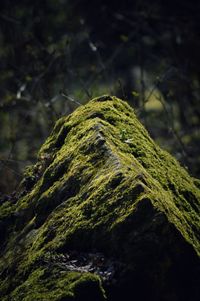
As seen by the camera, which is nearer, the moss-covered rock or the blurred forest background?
the moss-covered rock

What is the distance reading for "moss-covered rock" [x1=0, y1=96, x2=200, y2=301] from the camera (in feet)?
13.7

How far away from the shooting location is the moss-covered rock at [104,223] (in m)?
4.18

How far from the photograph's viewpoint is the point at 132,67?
19141mm

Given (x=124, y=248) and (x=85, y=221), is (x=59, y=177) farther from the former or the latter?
(x=124, y=248)

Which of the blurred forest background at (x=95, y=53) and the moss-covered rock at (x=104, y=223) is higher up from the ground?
the blurred forest background at (x=95, y=53)

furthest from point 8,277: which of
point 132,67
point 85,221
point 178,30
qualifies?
point 132,67

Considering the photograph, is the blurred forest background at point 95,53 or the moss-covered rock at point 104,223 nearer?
the moss-covered rock at point 104,223

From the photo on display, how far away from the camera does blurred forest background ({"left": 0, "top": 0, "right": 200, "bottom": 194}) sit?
39.2 ft

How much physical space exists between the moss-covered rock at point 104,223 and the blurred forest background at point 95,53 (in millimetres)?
5332

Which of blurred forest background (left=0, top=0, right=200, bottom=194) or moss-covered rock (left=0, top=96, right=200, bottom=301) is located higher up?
blurred forest background (left=0, top=0, right=200, bottom=194)

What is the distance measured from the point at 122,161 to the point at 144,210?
0.56m

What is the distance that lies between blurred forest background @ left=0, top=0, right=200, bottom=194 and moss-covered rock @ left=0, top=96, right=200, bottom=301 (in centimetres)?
533

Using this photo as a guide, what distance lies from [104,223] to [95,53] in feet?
26.1

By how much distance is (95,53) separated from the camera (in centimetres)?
1193
